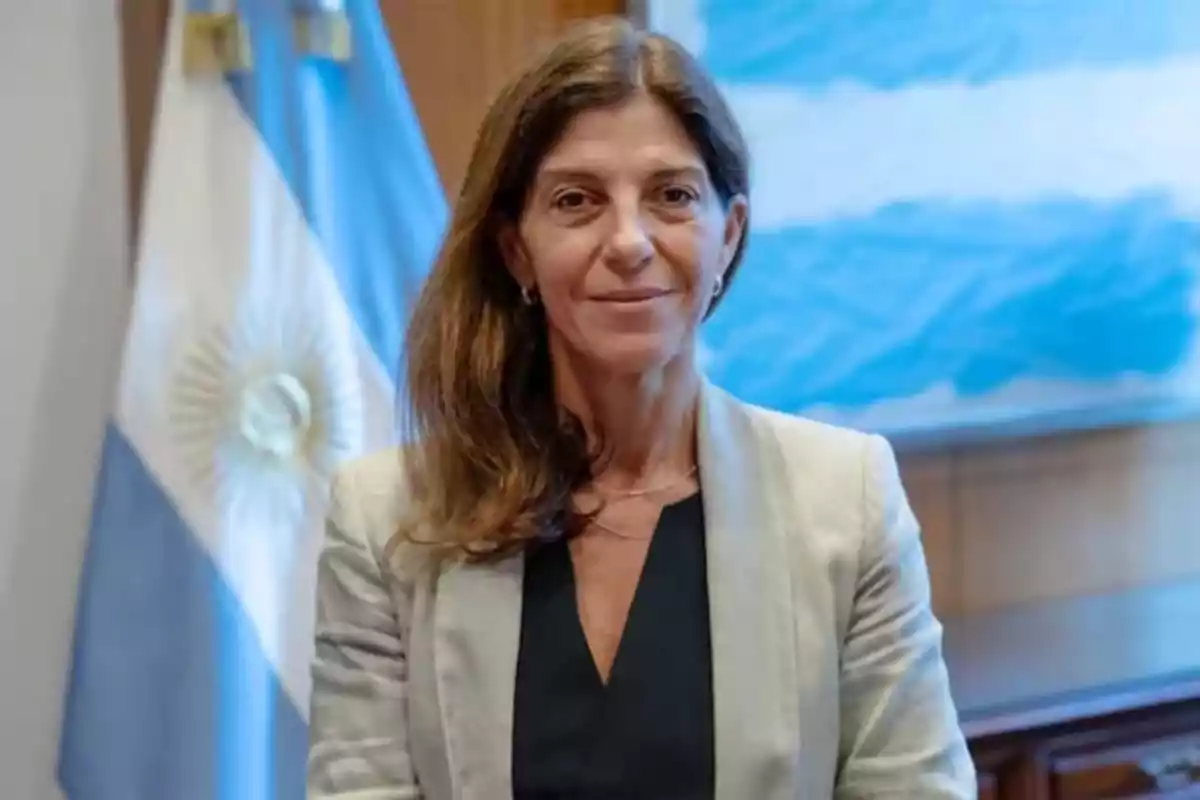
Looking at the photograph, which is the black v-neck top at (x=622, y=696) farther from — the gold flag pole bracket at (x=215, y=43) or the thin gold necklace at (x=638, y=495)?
the gold flag pole bracket at (x=215, y=43)

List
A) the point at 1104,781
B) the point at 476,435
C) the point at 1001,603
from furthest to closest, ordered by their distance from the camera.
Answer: the point at 1001,603, the point at 1104,781, the point at 476,435

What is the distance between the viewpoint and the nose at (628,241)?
1146 mm

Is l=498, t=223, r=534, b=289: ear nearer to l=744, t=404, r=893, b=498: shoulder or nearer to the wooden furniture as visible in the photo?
l=744, t=404, r=893, b=498: shoulder

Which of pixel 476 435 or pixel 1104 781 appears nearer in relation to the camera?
pixel 476 435

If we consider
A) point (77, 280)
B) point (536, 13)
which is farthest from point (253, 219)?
point (536, 13)

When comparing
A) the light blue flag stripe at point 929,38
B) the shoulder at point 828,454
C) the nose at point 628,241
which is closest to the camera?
the nose at point 628,241

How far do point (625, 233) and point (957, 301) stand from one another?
4.47 ft

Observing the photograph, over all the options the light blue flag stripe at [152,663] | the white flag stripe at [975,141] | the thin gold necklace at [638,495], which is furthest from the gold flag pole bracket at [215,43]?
the thin gold necklace at [638,495]

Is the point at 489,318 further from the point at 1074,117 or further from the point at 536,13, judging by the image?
the point at 1074,117

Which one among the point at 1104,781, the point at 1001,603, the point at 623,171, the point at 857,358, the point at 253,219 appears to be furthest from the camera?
the point at 1001,603

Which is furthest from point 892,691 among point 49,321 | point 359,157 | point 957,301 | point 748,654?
point 957,301

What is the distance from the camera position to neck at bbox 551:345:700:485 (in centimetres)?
126

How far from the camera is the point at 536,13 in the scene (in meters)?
2.10

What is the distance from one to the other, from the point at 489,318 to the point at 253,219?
2.09 ft
